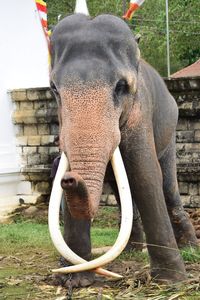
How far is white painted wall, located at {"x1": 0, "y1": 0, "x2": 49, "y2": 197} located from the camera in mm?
9492

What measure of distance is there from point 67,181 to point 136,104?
120cm

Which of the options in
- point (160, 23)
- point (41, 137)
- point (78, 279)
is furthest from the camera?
point (160, 23)

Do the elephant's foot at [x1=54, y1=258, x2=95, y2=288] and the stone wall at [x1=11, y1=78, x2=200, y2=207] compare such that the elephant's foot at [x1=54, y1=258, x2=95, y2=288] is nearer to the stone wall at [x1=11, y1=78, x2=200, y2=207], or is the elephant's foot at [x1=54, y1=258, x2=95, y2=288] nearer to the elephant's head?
the elephant's head

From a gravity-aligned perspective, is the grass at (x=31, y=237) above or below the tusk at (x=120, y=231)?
below

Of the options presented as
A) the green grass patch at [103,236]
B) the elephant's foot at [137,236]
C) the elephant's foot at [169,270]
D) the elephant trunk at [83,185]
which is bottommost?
the green grass patch at [103,236]

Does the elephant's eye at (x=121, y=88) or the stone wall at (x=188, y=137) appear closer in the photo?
the elephant's eye at (x=121, y=88)

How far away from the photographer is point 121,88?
14.9ft

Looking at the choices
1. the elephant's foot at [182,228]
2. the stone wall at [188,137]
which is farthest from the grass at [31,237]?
the stone wall at [188,137]

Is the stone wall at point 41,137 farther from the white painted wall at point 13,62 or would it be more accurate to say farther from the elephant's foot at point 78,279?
the elephant's foot at point 78,279

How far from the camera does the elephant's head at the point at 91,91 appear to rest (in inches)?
163

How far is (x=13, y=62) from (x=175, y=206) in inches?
165

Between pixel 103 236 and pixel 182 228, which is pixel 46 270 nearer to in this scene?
pixel 182 228

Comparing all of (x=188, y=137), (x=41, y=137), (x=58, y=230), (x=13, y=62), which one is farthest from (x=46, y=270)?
(x=13, y=62)

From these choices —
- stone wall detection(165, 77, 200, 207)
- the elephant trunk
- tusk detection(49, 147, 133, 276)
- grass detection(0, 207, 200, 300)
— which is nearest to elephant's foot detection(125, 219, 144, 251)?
grass detection(0, 207, 200, 300)
